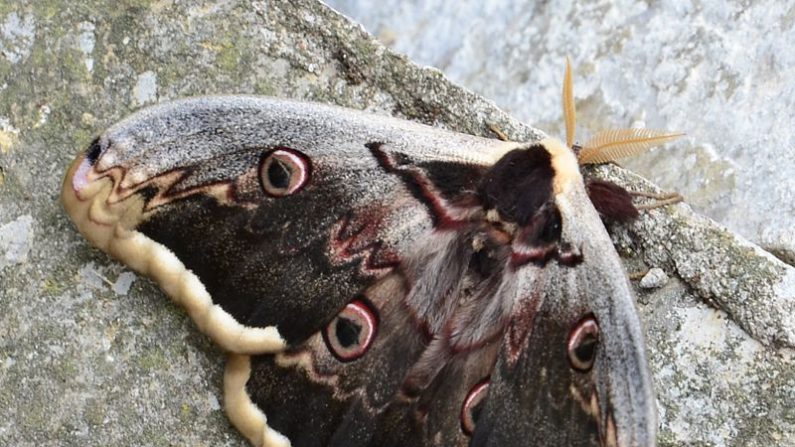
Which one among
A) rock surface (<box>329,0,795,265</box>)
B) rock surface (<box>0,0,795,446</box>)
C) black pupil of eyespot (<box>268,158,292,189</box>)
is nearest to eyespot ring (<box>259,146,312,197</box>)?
black pupil of eyespot (<box>268,158,292,189</box>)

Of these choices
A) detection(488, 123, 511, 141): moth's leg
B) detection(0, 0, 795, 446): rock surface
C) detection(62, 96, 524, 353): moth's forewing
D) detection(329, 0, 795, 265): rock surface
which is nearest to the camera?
detection(62, 96, 524, 353): moth's forewing

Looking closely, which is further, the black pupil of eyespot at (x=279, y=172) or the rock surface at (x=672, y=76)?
the rock surface at (x=672, y=76)

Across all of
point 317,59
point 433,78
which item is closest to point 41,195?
point 317,59

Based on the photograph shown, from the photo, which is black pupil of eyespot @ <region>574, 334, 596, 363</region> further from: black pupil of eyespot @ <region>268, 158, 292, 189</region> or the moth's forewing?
black pupil of eyespot @ <region>268, 158, 292, 189</region>

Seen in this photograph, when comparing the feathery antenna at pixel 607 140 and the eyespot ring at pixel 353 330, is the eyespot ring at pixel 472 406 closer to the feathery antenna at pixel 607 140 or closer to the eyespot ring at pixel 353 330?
the eyespot ring at pixel 353 330

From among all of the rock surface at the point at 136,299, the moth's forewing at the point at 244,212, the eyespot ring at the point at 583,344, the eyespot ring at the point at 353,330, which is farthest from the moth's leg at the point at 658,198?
the eyespot ring at the point at 353,330

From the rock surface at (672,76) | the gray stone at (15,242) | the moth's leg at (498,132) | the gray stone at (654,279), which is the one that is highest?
the rock surface at (672,76)

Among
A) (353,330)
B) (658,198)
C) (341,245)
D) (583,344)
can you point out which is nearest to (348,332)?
(353,330)
